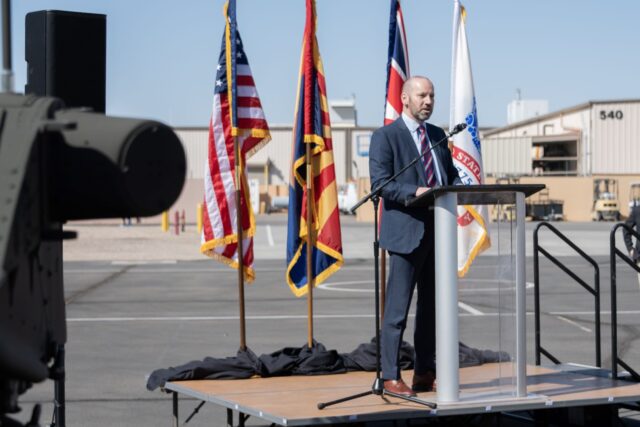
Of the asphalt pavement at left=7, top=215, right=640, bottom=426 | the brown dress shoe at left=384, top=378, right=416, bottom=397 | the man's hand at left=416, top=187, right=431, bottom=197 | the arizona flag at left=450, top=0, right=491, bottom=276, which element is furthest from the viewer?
the arizona flag at left=450, top=0, right=491, bottom=276

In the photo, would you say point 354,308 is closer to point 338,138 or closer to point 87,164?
point 87,164

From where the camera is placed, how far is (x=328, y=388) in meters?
7.67

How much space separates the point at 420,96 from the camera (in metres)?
7.29

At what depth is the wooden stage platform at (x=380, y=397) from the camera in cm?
664

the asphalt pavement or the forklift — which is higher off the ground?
the forklift

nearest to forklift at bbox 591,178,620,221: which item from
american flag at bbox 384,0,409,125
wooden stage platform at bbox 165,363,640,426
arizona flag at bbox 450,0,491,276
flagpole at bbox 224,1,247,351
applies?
arizona flag at bbox 450,0,491,276

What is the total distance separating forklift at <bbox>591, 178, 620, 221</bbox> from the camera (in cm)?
6038

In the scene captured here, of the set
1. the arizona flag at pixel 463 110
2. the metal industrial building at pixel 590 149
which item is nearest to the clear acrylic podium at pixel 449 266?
the arizona flag at pixel 463 110

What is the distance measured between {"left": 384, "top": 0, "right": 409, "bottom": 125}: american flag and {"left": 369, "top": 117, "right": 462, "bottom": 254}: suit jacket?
2.13 metres

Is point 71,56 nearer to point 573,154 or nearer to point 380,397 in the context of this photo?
point 380,397

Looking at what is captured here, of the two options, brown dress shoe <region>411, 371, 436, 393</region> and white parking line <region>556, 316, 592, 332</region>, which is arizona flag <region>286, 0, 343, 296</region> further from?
white parking line <region>556, 316, 592, 332</region>

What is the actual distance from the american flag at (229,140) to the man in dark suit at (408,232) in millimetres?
2278

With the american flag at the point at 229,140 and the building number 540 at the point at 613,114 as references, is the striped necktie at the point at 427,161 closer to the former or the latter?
the american flag at the point at 229,140

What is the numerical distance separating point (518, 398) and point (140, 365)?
5.44 meters
